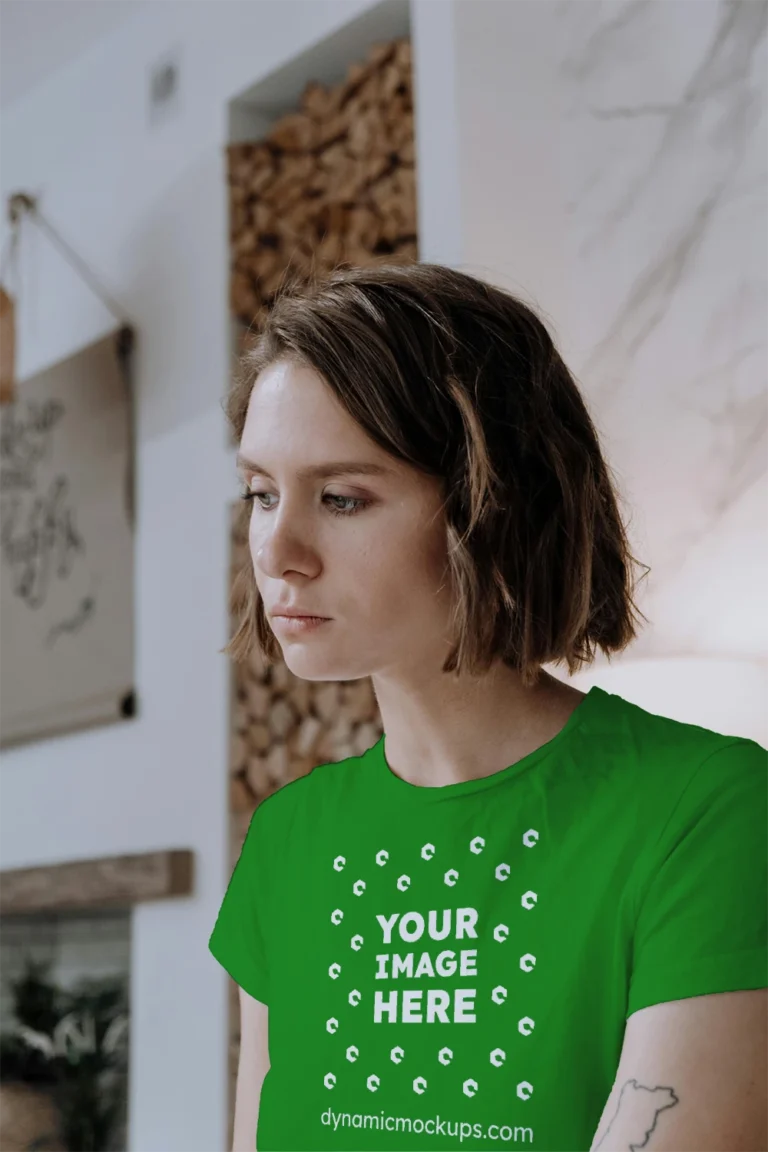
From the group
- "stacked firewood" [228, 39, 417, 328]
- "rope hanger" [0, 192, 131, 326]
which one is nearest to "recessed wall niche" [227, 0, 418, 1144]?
"stacked firewood" [228, 39, 417, 328]

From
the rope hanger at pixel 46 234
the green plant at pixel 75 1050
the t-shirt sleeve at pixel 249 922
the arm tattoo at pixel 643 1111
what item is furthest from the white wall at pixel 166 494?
the arm tattoo at pixel 643 1111

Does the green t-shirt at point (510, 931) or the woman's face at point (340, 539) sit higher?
the woman's face at point (340, 539)

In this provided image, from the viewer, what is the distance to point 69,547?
341 centimetres

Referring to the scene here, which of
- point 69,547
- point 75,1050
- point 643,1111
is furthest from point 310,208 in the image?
point 643,1111

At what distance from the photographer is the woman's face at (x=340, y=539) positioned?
3.27 ft

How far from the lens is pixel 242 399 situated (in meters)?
1.22

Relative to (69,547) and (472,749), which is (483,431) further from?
(69,547)

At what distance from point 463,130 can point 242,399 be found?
4.42 ft

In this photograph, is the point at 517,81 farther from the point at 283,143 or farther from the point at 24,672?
the point at 24,672

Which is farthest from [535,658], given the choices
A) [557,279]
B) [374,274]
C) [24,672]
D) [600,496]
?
[24,672]

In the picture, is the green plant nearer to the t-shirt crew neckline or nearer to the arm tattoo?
the t-shirt crew neckline

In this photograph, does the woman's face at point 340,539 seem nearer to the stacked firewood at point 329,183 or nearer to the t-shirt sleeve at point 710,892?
the t-shirt sleeve at point 710,892

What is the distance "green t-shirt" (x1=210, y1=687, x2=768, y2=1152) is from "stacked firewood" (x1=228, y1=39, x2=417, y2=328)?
5.47 feet

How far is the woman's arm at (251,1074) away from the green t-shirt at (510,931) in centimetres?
5
